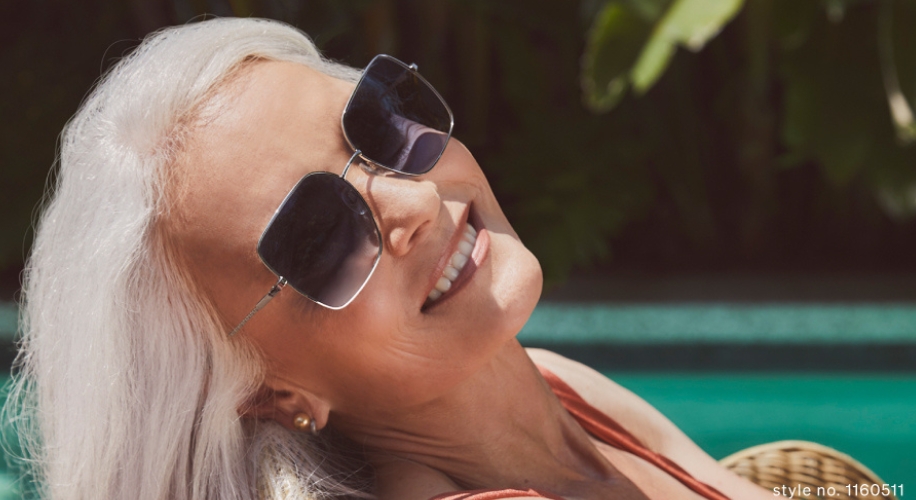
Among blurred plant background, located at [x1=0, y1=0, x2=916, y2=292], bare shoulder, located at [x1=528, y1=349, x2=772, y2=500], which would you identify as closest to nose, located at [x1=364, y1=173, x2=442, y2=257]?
bare shoulder, located at [x1=528, y1=349, x2=772, y2=500]

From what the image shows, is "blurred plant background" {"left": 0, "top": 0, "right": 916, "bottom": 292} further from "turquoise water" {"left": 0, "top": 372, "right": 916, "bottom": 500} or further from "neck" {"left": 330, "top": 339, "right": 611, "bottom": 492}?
Result: "neck" {"left": 330, "top": 339, "right": 611, "bottom": 492}

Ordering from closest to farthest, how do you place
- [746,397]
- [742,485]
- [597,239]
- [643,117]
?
[742,485] → [746,397] → [597,239] → [643,117]

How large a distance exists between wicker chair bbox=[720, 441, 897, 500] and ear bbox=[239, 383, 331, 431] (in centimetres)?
117

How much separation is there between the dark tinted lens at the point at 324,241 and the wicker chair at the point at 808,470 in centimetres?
127

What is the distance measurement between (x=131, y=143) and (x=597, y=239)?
4.04 meters

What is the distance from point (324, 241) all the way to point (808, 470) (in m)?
1.35

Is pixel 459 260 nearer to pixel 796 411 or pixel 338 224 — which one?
pixel 338 224

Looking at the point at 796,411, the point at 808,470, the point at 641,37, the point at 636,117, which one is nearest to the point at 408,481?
the point at 808,470

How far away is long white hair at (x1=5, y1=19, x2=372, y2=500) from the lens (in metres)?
1.30

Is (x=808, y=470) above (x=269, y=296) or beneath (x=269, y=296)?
beneath

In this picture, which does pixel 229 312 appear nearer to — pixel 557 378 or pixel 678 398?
pixel 557 378

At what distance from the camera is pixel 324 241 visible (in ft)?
4.33

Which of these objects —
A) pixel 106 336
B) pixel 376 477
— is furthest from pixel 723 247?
pixel 106 336

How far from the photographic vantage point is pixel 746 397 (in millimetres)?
4016
